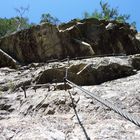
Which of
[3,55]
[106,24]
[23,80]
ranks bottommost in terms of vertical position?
[23,80]

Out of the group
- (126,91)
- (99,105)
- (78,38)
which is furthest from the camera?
(78,38)

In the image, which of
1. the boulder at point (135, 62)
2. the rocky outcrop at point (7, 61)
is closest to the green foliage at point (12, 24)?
the rocky outcrop at point (7, 61)

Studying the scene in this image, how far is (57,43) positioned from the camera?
803 inches

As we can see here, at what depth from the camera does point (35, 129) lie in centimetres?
572

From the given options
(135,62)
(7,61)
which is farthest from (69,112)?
(7,61)

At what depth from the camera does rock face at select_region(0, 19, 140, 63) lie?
20.2 metres

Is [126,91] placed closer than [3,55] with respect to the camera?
Yes

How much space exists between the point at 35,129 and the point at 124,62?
24.0 ft

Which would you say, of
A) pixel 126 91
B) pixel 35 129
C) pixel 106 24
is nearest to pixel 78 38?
pixel 106 24

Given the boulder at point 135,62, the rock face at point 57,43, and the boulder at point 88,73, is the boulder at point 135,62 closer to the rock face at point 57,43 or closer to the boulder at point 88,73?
the boulder at point 88,73

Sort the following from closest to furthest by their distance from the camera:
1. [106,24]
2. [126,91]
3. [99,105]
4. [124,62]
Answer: [99,105]
[126,91]
[124,62]
[106,24]

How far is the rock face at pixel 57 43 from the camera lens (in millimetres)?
20188

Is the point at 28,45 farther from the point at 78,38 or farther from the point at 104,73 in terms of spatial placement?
the point at 104,73

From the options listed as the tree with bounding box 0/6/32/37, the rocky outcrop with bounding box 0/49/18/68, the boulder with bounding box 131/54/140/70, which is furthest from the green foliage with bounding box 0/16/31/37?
the boulder with bounding box 131/54/140/70
